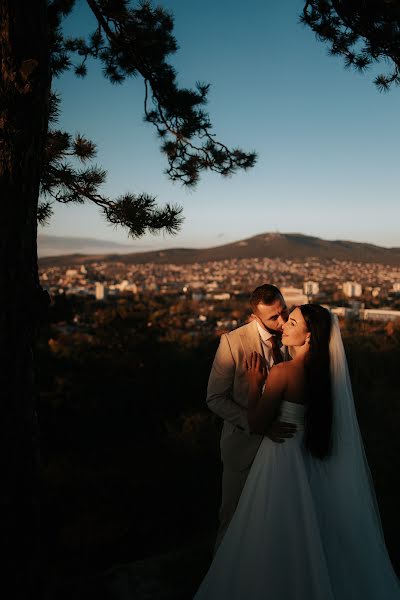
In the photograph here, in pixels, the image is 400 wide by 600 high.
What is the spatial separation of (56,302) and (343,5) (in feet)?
25.6

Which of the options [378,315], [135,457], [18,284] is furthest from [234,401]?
[378,315]

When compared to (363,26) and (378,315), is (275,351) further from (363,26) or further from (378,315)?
(378,315)

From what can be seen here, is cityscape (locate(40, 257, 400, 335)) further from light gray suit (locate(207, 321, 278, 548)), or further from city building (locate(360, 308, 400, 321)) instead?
light gray suit (locate(207, 321, 278, 548))

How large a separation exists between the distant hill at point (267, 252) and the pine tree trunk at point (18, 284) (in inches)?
3110

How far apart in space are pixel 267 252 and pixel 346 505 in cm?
8682

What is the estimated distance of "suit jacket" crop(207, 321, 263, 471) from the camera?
9.68 ft

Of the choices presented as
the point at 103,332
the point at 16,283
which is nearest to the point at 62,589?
the point at 16,283

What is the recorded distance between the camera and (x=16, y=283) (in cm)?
255

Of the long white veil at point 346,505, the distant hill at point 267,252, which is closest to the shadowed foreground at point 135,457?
the long white veil at point 346,505

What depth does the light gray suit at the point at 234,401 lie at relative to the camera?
9.69 ft

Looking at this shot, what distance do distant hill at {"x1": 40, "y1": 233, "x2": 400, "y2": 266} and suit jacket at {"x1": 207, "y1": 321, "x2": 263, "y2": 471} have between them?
257 ft

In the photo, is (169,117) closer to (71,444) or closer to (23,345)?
(23,345)

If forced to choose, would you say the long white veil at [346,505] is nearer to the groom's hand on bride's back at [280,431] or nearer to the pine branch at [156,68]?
the groom's hand on bride's back at [280,431]

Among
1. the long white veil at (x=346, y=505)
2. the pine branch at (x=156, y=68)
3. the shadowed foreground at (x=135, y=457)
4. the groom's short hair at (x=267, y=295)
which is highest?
the pine branch at (x=156, y=68)
